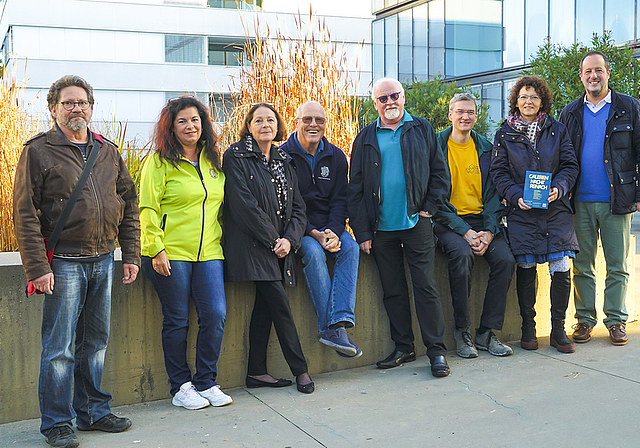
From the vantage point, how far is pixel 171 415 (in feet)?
12.2

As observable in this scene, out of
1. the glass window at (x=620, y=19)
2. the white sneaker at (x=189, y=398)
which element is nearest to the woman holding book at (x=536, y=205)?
→ the white sneaker at (x=189, y=398)

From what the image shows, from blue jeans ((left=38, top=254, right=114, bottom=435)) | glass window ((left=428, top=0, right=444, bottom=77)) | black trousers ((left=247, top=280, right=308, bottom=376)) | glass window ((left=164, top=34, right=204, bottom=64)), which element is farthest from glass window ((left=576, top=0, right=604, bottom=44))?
glass window ((left=164, top=34, right=204, bottom=64))

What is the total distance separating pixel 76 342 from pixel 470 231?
110 inches

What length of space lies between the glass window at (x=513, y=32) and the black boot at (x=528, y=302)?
17.3 meters

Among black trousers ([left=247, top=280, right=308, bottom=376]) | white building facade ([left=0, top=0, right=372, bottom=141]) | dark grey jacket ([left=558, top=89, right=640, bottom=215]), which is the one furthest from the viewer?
white building facade ([left=0, top=0, right=372, bottom=141])

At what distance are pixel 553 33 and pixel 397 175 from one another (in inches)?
675

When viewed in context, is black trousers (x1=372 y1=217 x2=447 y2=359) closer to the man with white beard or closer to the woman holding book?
the man with white beard

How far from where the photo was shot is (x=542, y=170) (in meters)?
4.80

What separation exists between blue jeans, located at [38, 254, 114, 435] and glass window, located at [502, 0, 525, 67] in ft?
64.2

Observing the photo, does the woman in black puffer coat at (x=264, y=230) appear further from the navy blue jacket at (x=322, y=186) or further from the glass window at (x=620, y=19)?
the glass window at (x=620, y=19)

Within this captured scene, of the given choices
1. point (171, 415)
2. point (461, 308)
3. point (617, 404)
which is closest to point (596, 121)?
point (461, 308)

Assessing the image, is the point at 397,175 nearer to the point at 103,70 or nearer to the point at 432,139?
the point at 432,139

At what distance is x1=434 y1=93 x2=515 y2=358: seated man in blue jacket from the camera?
477cm

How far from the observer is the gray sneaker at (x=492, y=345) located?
4.80 metres
